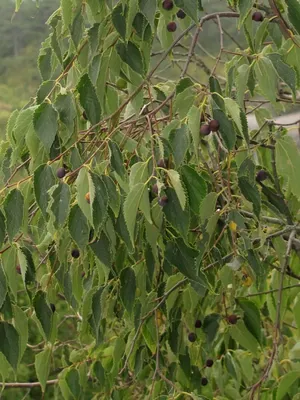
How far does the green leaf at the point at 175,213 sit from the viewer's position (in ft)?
3.26

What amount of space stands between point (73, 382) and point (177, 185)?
35.0 inches

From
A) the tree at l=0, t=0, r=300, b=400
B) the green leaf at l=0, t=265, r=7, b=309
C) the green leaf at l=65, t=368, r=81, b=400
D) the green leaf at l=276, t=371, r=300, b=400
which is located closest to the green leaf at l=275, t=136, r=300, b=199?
the tree at l=0, t=0, r=300, b=400

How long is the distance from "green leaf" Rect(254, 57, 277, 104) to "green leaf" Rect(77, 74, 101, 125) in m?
0.24

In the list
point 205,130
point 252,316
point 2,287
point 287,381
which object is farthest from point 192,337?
point 205,130

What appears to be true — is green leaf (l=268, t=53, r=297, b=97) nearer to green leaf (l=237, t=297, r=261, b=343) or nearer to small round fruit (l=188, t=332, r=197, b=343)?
green leaf (l=237, t=297, r=261, b=343)

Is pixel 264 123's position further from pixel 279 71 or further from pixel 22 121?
pixel 22 121

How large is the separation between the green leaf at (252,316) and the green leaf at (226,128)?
0.57 m

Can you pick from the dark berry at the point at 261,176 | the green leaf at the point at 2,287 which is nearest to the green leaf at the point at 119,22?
the green leaf at the point at 2,287

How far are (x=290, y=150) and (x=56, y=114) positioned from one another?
0.37 metres

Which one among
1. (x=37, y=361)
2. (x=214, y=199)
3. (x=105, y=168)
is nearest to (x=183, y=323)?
(x=37, y=361)

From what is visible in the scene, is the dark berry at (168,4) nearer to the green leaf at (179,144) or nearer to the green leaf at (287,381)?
the green leaf at (179,144)

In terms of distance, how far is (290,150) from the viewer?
120 centimetres

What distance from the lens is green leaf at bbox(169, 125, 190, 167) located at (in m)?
1.00

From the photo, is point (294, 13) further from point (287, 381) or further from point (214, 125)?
point (287, 381)
